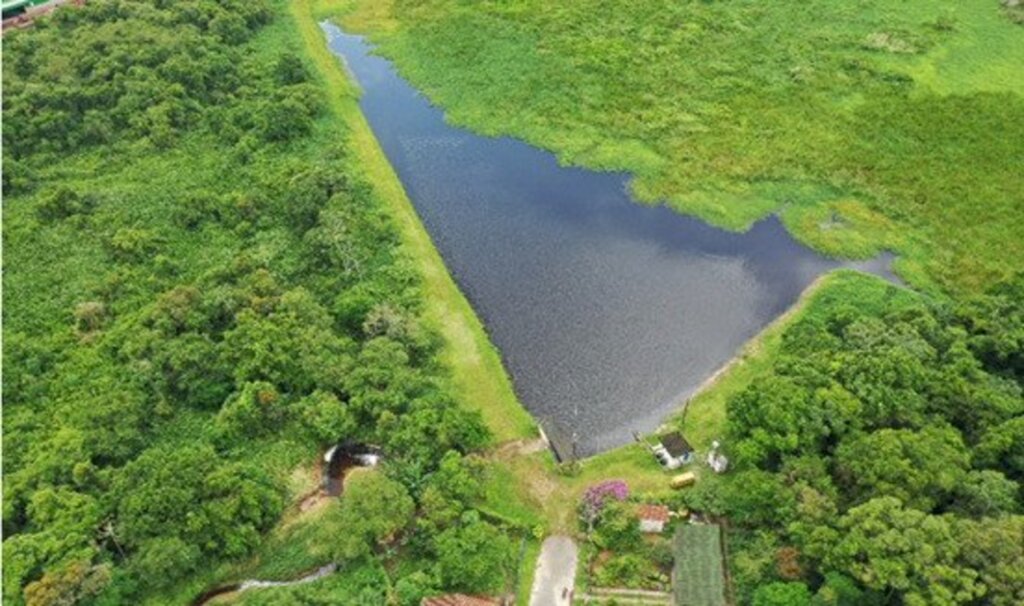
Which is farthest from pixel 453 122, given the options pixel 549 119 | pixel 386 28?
pixel 386 28

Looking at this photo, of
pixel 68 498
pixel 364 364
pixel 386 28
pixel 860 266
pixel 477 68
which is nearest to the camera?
pixel 68 498

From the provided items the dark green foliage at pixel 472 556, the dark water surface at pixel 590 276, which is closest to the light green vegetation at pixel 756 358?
the dark water surface at pixel 590 276

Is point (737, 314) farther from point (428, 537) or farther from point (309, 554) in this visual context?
point (309, 554)

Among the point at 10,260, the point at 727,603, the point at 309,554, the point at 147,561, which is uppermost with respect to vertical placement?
the point at 10,260

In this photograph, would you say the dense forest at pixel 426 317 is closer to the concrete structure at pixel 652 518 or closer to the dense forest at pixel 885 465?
the dense forest at pixel 885 465

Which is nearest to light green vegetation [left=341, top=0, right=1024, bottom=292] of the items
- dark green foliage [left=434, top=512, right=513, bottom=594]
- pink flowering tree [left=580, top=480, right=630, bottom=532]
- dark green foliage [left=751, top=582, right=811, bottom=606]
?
pink flowering tree [left=580, top=480, right=630, bottom=532]

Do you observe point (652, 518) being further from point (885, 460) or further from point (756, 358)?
point (756, 358)

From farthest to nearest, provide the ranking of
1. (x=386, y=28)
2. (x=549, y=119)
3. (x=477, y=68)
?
(x=386, y=28) → (x=477, y=68) → (x=549, y=119)
